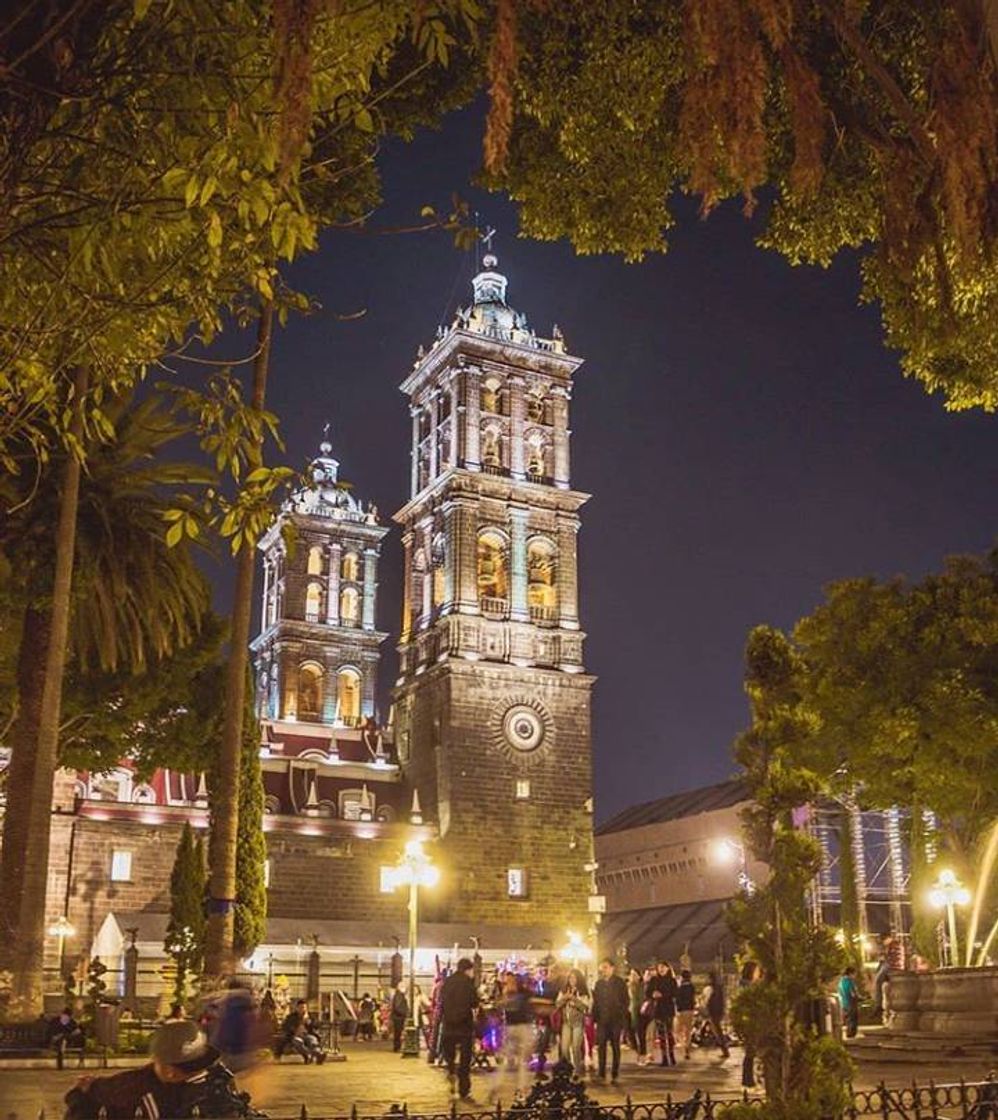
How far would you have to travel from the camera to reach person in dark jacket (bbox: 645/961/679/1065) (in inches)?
711

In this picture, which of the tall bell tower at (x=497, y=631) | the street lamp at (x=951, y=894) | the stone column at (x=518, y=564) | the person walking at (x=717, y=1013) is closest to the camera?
the person walking at (x=717, y=1013)

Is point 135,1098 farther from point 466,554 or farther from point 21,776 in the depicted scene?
point 466,554

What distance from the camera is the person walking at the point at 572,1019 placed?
14.9 meters

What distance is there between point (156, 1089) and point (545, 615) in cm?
4485

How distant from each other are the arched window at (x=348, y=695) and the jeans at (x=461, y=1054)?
47.7 m

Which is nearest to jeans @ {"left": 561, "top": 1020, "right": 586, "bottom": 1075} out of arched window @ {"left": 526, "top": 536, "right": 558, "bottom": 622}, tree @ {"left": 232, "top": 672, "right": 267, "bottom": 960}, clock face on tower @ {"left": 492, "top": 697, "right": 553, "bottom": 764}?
tree @ {"left": 232, "top": 672, "right": 267, "bottom": 960}

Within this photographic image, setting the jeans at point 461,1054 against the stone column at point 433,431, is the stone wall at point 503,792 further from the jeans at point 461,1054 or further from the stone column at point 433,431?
the jeans at point 461,1054

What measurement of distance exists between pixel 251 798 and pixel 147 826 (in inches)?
644

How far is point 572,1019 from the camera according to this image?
1492 centimetres

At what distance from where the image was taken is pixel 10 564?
58.1 ft

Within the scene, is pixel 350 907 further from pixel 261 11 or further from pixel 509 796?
pixel 261 11

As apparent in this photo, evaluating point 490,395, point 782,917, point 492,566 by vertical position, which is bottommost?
point 782,917

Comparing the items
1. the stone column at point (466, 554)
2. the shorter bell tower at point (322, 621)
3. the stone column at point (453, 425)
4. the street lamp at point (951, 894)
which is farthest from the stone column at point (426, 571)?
the street lamp at point (951, 894)

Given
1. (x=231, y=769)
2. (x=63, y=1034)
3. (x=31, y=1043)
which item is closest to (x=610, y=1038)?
(x=231, y=769)
